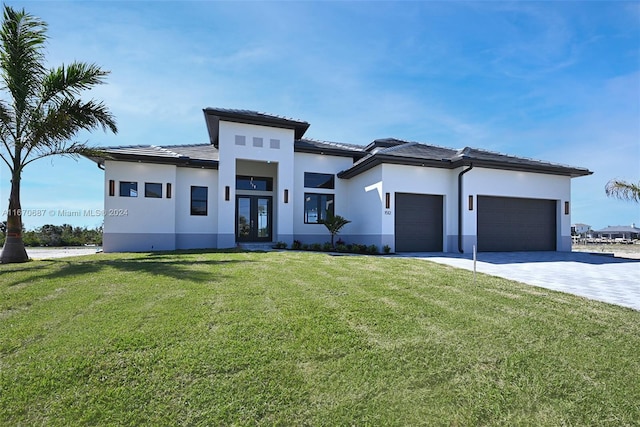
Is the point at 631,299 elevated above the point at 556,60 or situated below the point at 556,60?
below

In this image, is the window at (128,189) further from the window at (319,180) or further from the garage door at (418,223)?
the garage door at (418,223)

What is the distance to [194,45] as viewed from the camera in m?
9.38

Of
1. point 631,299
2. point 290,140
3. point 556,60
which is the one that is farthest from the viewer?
point 290,140

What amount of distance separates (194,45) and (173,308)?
28.5 feet

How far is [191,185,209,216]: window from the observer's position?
48.9 ft

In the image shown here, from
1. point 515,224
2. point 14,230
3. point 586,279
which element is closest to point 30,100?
point 14,230

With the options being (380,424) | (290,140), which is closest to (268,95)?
(290,140)

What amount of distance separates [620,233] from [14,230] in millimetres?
58131

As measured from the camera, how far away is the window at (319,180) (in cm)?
1627

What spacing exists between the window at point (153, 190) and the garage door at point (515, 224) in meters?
15.4

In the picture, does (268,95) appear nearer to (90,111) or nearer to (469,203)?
(90,111)

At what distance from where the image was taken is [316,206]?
53.7 ft

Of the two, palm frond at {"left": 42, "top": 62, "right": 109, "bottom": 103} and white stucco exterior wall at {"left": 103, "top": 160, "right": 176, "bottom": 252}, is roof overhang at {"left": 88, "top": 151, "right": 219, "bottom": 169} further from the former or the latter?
palm frond at {"left": 42, "top": 62, "right": 109, "bottom": 103}

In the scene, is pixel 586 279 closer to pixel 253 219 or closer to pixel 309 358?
pixel 309 358
